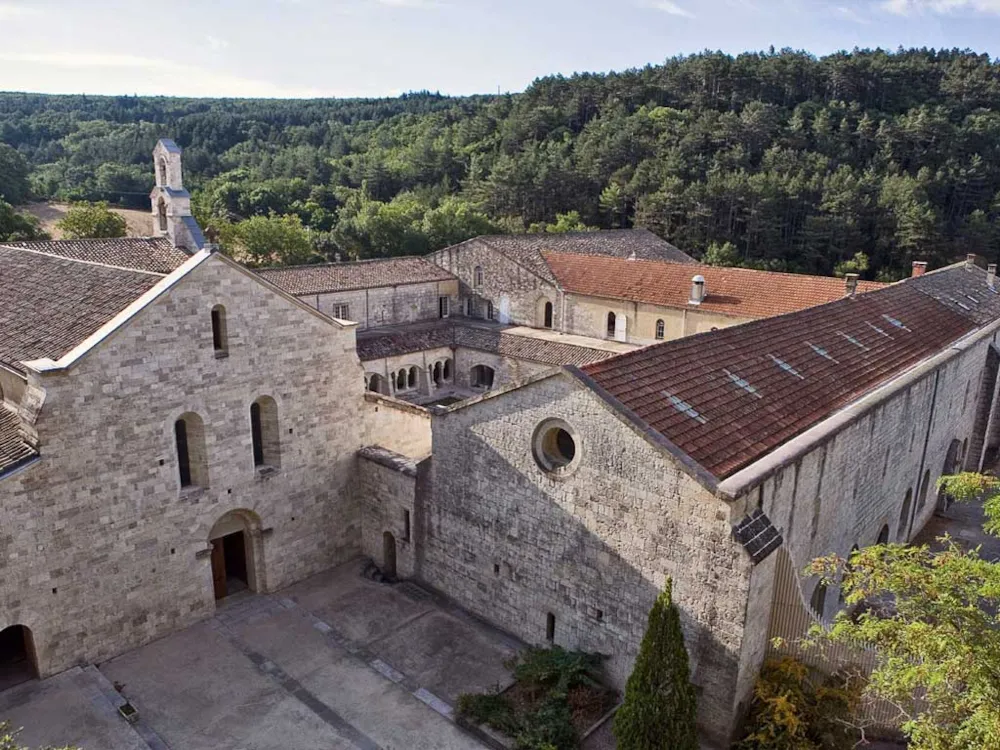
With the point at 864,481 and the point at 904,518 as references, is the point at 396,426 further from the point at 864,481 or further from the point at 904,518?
the point at 904,518

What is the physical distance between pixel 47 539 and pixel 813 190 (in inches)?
2985

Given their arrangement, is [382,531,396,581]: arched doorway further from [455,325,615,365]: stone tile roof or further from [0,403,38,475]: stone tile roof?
[455,325,615,365]: stone tile roof

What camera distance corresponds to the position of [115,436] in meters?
16.6

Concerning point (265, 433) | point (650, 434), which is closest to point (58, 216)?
point (265, 433)

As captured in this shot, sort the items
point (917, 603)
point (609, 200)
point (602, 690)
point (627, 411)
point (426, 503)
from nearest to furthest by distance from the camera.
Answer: point (917, 603)
point (627, 411)
point (602, 690)
point (426, 503)
point (609, 200)

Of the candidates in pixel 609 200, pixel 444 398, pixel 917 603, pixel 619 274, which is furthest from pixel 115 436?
pixel 609 200

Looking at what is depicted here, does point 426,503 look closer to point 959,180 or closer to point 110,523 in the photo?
point 110,523

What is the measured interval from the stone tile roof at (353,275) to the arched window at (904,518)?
97.2 ft

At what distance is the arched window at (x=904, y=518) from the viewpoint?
22.8m

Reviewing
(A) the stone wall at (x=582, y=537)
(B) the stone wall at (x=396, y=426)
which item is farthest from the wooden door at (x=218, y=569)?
(A) the stone wall at (x=582, y=537)

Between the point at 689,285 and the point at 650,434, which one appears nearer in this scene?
the point at 650,434

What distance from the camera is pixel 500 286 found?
45844 mm

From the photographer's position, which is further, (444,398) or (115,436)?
(444,398)

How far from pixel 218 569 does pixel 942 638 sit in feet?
58.2
